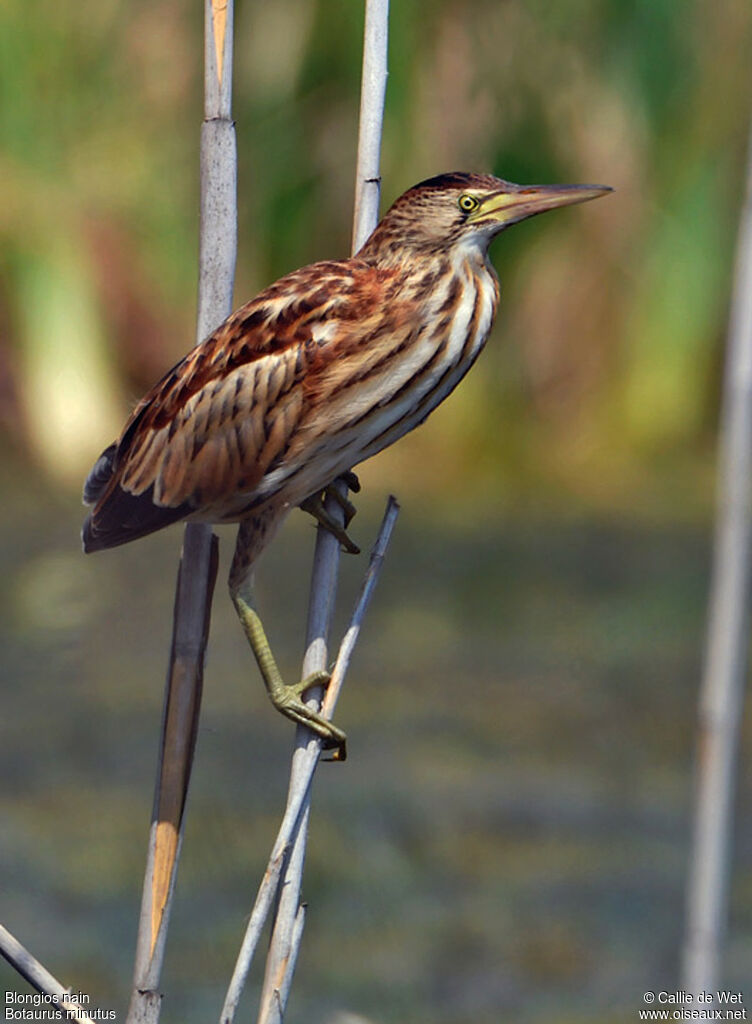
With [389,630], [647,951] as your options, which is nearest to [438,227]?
[647,951]

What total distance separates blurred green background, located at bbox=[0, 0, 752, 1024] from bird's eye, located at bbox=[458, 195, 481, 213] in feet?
5.27

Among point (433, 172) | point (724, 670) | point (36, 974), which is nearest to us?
point (724, 670)

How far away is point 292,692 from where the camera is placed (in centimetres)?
166

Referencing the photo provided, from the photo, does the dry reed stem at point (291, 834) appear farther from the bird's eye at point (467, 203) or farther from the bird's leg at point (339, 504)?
the bird's eye at point (467, 203)

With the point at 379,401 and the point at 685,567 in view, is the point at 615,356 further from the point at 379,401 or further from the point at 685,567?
the point at 379,401

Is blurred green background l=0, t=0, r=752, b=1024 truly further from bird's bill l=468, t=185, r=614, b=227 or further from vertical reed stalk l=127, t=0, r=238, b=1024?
bird's bill l=468, t=185, r=614, b=227

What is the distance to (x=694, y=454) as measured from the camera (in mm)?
5520

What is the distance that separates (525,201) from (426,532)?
3.30 meters

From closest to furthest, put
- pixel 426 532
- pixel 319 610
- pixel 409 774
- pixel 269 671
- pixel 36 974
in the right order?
pixel 36 974, pixel 319 610, pixel 269 671, pixel 409 774, pixel 426 532

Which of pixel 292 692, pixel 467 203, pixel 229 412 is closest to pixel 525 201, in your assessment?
pixel 467 203

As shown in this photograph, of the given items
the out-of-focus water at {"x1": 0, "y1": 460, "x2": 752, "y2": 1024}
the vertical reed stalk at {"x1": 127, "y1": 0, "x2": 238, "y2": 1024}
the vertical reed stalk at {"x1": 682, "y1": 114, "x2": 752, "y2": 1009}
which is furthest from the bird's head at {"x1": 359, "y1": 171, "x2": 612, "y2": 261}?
the out-of-focus water at {"x1": 0, "y1": 460, "x2": 752, "y2": 1024}

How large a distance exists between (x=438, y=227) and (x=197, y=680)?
1.47 ft

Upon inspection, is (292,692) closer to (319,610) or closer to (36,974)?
(319,610)

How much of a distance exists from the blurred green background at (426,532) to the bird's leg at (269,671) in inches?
48.7
